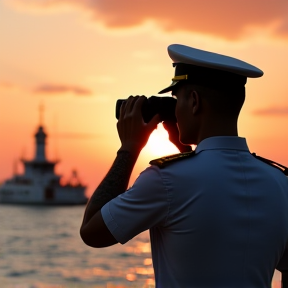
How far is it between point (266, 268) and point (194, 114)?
1.53 ft

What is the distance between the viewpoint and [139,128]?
6.33 ft

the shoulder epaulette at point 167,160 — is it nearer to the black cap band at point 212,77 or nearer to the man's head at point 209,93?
the man's head at point 209,93

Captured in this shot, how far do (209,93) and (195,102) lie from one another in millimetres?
45

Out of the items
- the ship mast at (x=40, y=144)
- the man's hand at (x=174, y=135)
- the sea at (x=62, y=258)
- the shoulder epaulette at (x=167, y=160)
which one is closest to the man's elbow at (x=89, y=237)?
the shoulder epaulette at (x=167, y=160)

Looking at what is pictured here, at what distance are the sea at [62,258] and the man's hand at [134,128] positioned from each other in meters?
21.7

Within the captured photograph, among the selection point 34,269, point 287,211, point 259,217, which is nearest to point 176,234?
point 259,217

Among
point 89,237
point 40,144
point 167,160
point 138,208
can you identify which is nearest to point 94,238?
point 89,237

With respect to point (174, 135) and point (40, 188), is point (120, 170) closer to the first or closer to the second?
point (174, 135)

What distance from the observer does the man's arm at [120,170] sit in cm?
181

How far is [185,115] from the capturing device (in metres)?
1.86

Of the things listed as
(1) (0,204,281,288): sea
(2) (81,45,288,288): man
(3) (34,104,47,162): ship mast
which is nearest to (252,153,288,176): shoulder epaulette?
(2) (81,45,288,288): man

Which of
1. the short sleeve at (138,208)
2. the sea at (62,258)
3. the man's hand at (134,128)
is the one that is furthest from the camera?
the sea at (62,258)

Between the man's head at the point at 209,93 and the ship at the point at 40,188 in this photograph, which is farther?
the ship at the point at 40,188

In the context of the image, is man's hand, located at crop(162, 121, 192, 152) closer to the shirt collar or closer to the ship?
the shirt collar
